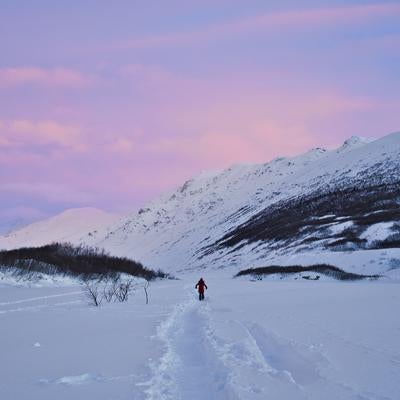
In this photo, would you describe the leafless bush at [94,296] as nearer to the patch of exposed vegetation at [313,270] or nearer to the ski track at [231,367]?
the ski track at [231,367]

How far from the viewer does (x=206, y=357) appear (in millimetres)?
9719

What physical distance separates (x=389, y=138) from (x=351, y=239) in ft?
376

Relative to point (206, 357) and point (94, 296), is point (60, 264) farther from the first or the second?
point (206, 357)

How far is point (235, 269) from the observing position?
285 feet

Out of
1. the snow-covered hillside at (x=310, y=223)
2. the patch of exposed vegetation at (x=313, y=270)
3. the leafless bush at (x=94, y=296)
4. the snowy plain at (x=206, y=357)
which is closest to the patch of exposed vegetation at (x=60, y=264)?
the leafless bush at (x=94, y=296)

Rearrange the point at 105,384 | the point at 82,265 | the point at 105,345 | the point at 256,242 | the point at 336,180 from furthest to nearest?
the point at 336,180 → the point at 256,242 → the point at 82,265 → the point at 105,345 → the point at 105,384

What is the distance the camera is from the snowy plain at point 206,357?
717cm

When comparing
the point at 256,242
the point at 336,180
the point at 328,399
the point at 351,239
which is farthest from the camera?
the point at 336,180

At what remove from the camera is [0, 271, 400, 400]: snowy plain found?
7173 mm

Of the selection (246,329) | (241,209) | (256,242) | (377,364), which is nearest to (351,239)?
(256,242)

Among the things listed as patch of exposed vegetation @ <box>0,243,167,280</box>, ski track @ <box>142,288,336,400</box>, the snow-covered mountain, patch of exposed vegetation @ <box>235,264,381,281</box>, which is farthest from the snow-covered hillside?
ski track @ <box>142,288,336,400</box>

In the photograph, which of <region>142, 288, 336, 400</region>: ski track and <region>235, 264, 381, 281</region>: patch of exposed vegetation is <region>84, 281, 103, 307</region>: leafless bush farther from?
<region>235, 264, 381, 281</region>: patch of exposed vegetation

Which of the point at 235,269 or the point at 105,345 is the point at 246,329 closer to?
the point at 105,345

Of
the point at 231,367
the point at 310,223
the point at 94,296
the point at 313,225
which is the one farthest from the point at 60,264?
the point at 310,223
